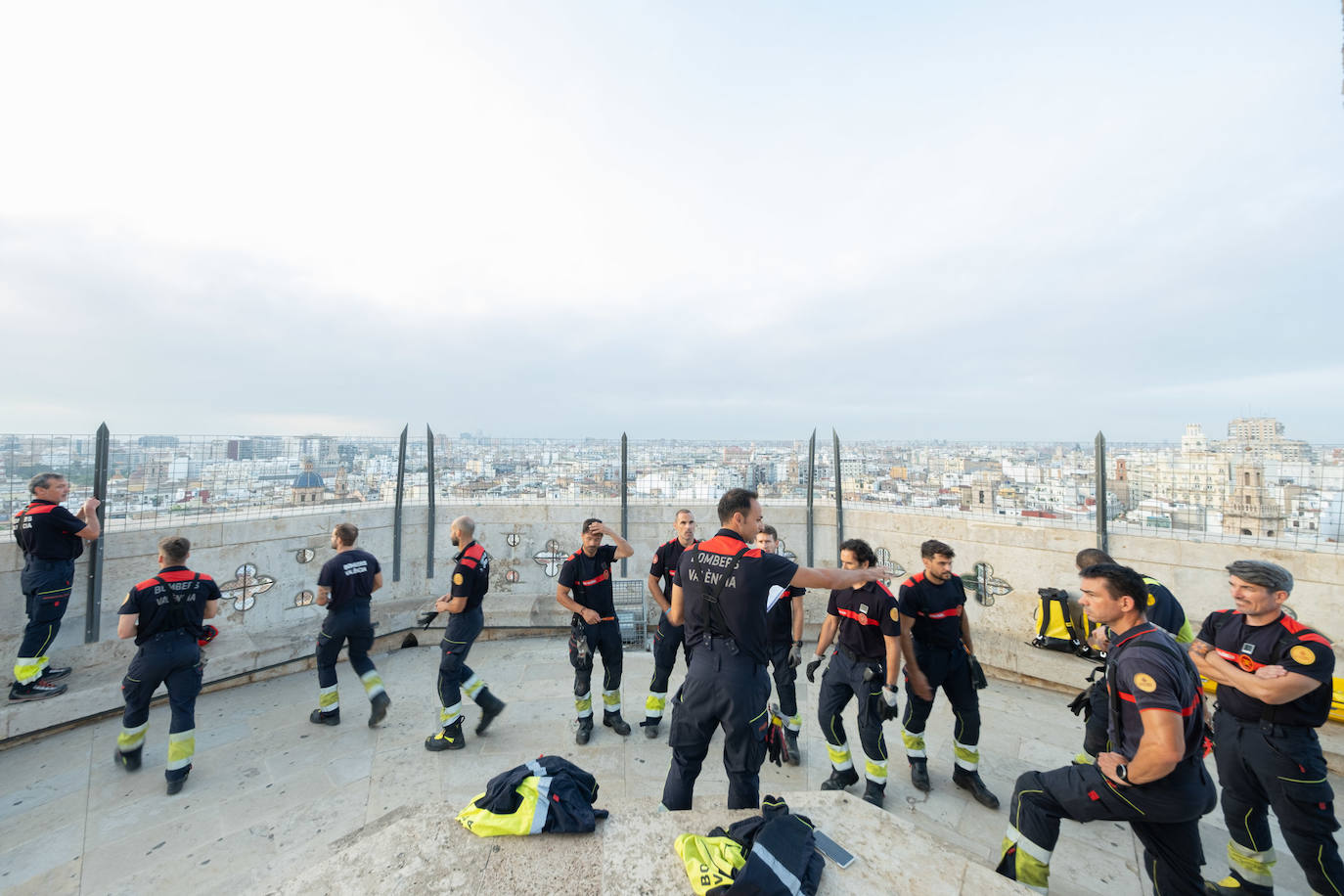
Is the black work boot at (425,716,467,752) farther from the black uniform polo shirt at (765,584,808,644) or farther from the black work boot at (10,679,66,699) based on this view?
the black work boot at (10,679,66,699)

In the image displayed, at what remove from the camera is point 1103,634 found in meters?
3.70

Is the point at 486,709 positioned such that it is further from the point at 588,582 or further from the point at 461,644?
the point at 588,582

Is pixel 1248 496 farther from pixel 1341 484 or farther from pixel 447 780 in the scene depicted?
pixel 447 780

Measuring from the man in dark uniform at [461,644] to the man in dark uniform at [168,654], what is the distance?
5.96 feet

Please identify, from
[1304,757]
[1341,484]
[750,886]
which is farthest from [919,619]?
[1341,484]

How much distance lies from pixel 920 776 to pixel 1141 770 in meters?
2.15

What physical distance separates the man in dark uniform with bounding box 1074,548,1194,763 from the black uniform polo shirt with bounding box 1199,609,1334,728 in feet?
0.98

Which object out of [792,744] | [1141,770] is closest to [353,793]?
[792,744]

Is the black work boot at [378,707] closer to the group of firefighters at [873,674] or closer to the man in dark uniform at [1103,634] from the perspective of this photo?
the group of firefighters at [873,674]

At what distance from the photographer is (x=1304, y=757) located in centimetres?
293

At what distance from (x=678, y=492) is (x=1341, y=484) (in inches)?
285

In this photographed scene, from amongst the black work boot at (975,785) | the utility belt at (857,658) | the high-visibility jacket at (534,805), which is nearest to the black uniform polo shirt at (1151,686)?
the utility belt at (857,658)

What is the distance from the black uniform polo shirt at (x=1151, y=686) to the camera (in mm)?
2402

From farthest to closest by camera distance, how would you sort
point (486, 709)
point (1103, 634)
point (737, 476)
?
point (737, 476) → point (486, 709) → point (1103, 634)
